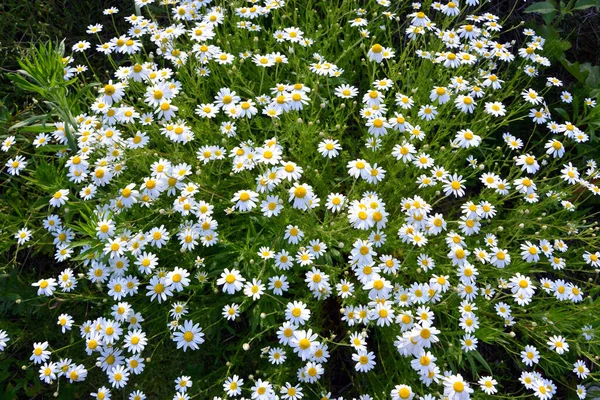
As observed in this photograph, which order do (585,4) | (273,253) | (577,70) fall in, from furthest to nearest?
(577,70) → (585,4) → (273,253)

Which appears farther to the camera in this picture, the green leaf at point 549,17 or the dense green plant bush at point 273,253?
the green leaf at point 549,17

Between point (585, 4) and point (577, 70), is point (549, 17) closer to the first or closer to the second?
point (585, 4)

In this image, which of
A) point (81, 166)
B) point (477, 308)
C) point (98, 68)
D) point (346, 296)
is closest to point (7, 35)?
point (98, 68)

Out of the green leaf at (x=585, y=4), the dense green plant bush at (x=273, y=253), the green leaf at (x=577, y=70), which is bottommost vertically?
the dense green plant bush at (x=273, y=253)

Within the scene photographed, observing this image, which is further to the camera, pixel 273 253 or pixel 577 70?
pixel 577 70

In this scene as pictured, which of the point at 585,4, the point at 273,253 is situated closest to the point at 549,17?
the point at 585,4

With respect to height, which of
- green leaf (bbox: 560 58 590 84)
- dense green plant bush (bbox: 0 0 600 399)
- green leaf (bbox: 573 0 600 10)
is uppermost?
green leaf (bbox: 573 0 600 10)

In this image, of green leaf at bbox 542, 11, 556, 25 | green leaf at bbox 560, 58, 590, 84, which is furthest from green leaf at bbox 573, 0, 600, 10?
green leaf at bbox 560, 58, 590, 84

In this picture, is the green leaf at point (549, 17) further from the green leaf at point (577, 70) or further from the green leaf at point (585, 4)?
the green leaf at point (577, 70)

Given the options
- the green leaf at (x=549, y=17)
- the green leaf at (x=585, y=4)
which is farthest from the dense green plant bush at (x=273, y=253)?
the green leaf at (x=585, y=4)

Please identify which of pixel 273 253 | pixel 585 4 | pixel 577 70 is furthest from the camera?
pixel 577 70

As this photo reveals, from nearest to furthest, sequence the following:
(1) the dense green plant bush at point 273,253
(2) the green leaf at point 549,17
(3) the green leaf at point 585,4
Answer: (1) the dense green plant bush at point 273,253 < (3) the green leaf at point 585,4 < (2) the green leaf at point 549,17

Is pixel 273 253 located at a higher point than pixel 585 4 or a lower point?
lower

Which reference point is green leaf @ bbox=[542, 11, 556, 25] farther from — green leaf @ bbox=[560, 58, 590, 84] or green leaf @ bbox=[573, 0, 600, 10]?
green leaf @ bbox=[560, 58, 590, 84]
